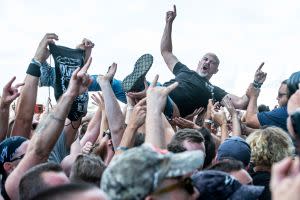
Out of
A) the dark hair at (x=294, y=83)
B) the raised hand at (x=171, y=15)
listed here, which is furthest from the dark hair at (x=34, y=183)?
the raised hand at (x=171, y=15)

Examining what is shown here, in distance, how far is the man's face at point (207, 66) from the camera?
6844mm

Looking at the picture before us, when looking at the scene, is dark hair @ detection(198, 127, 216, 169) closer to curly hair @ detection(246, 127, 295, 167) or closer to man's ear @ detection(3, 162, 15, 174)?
curly hair @ detection(246, 127, 295, 167)

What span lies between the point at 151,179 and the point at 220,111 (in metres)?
3.71

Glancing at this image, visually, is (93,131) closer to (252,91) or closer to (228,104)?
(228,104)

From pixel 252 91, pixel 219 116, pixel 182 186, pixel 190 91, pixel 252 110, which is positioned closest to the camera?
pixel 182 186

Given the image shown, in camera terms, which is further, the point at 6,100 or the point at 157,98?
the point at 6,100

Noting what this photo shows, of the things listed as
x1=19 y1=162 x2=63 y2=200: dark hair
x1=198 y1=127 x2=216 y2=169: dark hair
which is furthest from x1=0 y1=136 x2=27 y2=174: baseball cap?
x1=198 y1=127 x2=216 y2=169: dark hair

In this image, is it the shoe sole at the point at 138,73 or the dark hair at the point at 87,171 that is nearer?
the dark hair at the point at 87,171

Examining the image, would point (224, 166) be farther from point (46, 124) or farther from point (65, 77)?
point (65, 77)

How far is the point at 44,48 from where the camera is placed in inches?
203

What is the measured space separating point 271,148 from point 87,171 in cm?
150

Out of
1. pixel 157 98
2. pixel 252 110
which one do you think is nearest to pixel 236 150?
pixel 157 98

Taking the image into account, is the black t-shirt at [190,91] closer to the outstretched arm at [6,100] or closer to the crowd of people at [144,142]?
the crowd of people at [144,142]

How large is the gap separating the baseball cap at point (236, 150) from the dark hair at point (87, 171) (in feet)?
3.76
